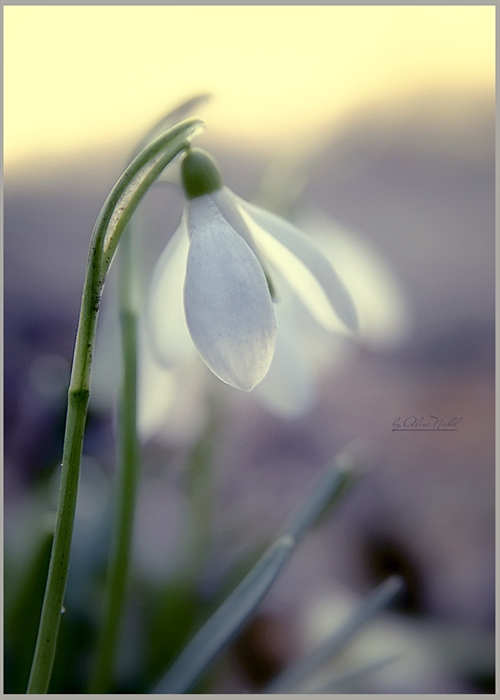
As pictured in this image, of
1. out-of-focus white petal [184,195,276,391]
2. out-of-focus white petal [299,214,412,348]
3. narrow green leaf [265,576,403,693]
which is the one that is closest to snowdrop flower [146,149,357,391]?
out-of-focus white petal [184,195,276,391]

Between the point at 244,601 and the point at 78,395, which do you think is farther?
the point at 244,601

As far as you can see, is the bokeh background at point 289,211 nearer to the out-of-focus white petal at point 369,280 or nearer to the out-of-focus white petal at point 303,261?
the out-of-focus white petal at point 369,280

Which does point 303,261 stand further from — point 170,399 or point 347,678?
point 347,678

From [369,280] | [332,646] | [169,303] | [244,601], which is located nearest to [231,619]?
[244,601]

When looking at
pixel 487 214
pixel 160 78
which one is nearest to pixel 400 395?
pixel 487 214

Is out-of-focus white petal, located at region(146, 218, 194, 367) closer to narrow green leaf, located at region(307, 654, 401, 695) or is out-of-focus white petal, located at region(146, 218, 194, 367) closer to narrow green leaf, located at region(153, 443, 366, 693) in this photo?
narrow green leaf, located at region(153, 443, 366, 693)

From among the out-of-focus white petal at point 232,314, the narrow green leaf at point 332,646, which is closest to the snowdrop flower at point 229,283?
the out-of-focus white petal at point 232,314
